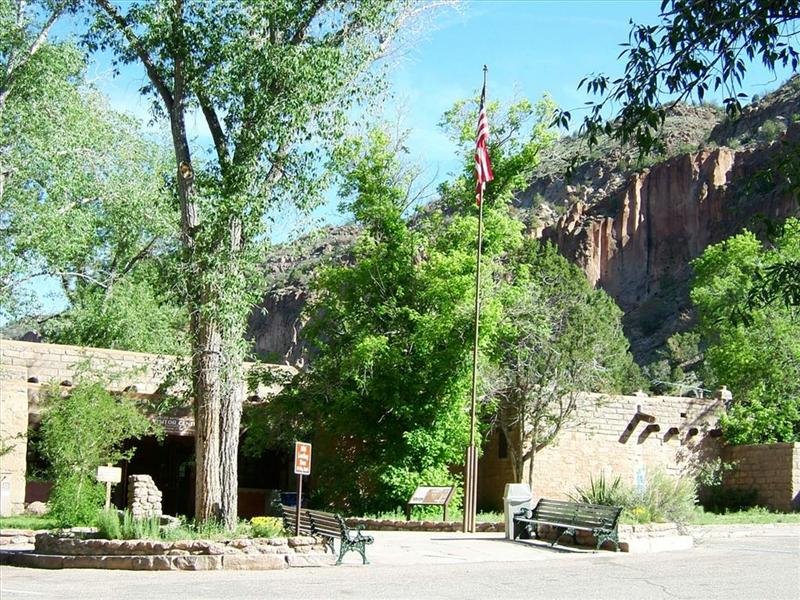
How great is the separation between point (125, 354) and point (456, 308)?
822 cm

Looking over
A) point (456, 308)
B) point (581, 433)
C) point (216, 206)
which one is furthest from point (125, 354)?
point (581, 433)

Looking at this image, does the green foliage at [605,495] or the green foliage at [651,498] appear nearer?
the green foliage at [651,498]

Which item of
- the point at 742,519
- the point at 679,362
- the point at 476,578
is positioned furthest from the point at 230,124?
the point at 679,362

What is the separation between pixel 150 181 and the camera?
29.3 metres

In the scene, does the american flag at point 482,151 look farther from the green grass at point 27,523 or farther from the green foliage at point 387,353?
the green grass at point 27,523

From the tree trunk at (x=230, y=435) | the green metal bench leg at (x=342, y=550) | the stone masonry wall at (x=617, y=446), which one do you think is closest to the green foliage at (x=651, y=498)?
the green metal bench leg at (x=342, y=550)

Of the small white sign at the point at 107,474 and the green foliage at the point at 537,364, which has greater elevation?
the green foliage at the point at 537,364

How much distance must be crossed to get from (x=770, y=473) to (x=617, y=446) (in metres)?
4.55

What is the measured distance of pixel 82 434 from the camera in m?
20.9

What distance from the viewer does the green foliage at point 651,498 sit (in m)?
17.8

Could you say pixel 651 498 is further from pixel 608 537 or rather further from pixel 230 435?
pixel 230 435

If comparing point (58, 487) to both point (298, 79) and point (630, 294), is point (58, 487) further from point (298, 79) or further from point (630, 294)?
point (630, 294)

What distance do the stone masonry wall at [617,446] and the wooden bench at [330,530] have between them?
13370mm

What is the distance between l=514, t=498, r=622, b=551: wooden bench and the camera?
1590cm
